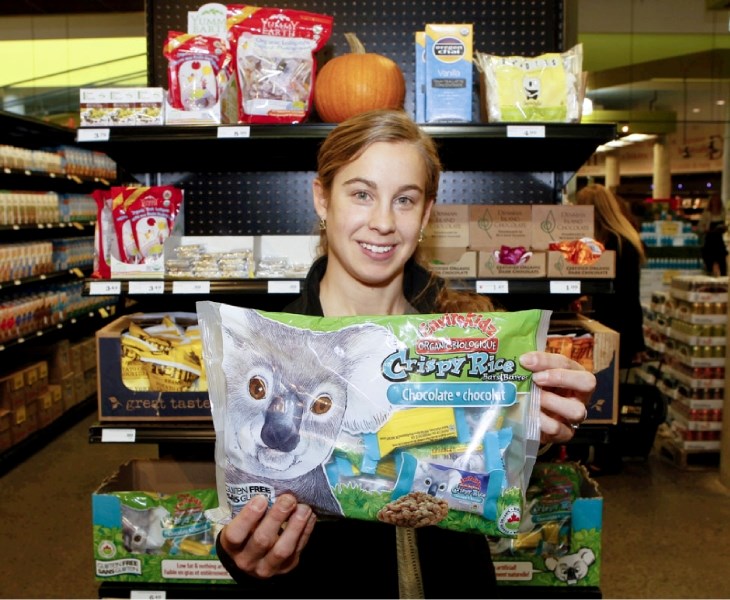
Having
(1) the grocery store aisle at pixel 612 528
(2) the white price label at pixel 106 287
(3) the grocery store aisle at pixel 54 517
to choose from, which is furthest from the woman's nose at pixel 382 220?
(3) the grocery store aisle at pixel 54 517

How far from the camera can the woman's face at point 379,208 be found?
1521 mm

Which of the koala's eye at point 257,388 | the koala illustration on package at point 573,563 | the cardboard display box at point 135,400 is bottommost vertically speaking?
the koala illustration on package at point 573,563

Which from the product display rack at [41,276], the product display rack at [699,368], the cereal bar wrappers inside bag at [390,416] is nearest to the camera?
the cereal bar wrappers inside bag at [390,416]

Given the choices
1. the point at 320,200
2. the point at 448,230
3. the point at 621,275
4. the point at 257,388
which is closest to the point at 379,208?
the point at 320,200

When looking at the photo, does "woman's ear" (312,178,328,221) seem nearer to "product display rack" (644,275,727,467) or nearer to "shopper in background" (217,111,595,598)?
"shopper in background" (217,111,595,598)

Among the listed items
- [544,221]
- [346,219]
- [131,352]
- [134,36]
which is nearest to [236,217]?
[131,352]

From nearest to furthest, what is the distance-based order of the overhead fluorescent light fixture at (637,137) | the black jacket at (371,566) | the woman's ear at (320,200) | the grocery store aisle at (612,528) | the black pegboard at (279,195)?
the black jacket at (371,566) → the woman's ear at (320,200) → the black pegboard at (279,195) → the grocery store aisle at (612,528) → the overhead fluorescent light fixture at (637,137)

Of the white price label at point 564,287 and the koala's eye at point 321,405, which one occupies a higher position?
the white price label at point 564,287

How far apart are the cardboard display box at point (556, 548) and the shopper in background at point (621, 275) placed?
2360mm

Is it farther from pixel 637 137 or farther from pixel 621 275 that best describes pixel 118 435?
pixel 637 137

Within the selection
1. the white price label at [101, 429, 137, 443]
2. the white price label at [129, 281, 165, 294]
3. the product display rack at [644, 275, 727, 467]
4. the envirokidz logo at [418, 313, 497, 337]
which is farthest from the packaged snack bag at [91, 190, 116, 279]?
the product display rack at [644, 275, 727, 467]

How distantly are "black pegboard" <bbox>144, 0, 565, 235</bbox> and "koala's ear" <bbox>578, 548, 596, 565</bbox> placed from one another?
4.61 feet

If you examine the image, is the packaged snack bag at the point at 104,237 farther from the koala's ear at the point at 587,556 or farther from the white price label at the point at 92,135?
the koala's ear at the point at 587,556

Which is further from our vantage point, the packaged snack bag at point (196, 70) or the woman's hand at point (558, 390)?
the packaged snack bag at point (196, 70)
